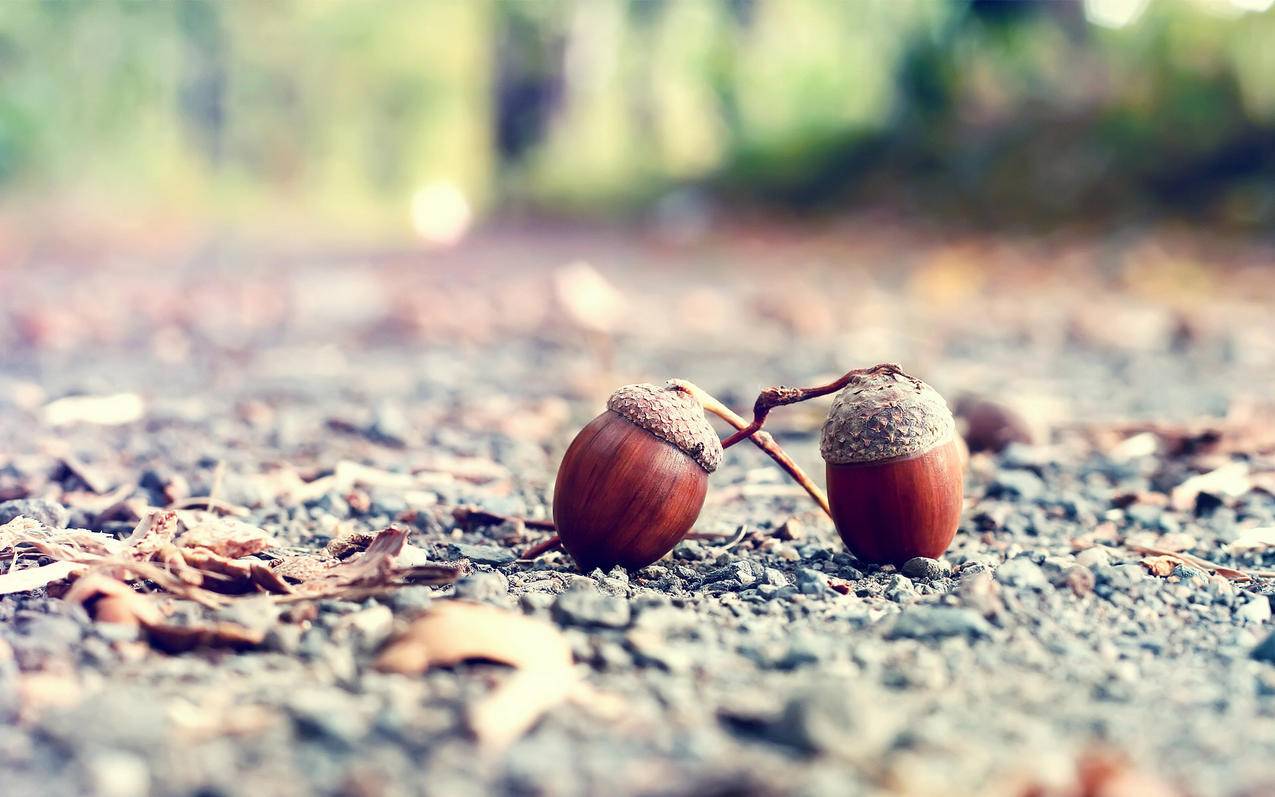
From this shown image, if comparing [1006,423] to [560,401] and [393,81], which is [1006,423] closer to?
[560,401]

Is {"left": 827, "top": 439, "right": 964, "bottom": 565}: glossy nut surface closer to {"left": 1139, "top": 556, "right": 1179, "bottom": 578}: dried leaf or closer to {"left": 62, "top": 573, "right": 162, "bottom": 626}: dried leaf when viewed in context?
{"left": 1139, "top": 556, "right": 1179, "bottom": 578}: dried leaf

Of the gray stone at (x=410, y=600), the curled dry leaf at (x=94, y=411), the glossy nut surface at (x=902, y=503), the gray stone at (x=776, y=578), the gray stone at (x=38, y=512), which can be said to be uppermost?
the glossy nut surface at (x=902, y=503)

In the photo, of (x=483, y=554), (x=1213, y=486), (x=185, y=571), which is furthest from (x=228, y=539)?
(x=1213, y=486)

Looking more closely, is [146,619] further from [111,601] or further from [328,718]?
[328,718]

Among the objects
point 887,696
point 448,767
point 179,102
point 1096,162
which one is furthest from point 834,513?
point 179,102

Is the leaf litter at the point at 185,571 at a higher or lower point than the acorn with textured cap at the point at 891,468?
lower

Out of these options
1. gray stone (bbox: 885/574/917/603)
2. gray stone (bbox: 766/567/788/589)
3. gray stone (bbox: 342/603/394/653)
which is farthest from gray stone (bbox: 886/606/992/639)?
gray stone (bbox: 342/603/394/653)

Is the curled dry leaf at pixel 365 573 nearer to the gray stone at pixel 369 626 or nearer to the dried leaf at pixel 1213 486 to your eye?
the gray stone at pixel 369 626

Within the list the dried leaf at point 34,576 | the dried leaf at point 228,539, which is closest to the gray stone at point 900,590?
the dried leaf at point 228,539
